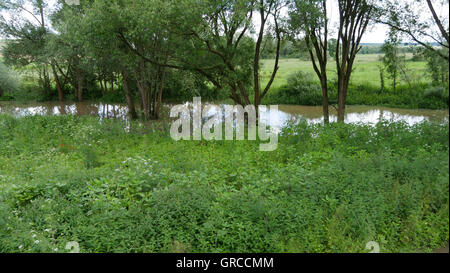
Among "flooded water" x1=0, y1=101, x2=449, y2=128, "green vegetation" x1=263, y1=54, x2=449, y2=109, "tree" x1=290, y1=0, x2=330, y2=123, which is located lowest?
"flooded water" x1=0, y1=101, x2=449, y2=128

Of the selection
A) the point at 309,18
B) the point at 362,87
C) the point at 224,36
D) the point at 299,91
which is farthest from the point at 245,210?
the point at 299,91

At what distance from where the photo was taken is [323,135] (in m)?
8.30

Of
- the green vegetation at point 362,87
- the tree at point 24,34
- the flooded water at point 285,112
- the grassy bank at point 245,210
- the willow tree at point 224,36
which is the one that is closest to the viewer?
the grassy bank at point 245,210

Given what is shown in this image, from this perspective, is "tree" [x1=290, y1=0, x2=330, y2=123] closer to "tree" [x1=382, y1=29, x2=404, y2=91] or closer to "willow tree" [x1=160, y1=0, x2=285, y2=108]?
"willow tree" [x1=160, y1=0, x2=285, y2=108]

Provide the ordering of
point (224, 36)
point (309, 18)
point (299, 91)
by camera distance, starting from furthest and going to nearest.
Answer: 1. point (299, 91)
2. point (224, 36)
3. point (309, 18)

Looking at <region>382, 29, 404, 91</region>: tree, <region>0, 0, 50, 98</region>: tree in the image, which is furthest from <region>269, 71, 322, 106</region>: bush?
<region>0, 0, 50, 98</region>: tree

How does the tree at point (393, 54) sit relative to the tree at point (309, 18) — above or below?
below

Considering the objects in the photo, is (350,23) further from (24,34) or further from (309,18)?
(24,34)

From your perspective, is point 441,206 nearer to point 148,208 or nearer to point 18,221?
point 148,208

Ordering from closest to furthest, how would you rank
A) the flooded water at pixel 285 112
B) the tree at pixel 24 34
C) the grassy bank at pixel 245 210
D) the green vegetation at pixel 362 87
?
1. the grassy bank at pixel 245 210
2. the green vegetation at pixel 362 87
3. the flooded water at pixel 285 112
4. the tree at pixel 24 34

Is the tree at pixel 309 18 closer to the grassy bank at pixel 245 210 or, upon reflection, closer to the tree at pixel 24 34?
the grassy bank at pixel 245 210

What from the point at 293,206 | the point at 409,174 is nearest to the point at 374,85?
the point at 409,174

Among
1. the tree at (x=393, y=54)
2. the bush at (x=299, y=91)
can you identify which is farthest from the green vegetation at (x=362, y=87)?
the tree at (x=393, y=54)

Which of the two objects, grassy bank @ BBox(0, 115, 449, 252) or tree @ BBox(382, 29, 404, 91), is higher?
tree @ BBox(382, 29, 404, 91)
